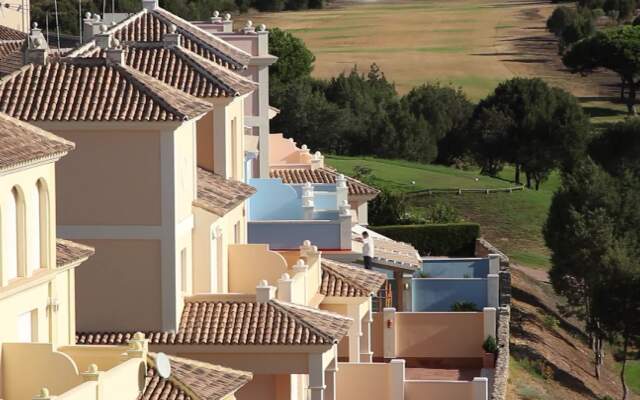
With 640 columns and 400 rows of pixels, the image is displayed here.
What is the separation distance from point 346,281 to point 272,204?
7.63m

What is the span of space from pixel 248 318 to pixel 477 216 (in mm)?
47419

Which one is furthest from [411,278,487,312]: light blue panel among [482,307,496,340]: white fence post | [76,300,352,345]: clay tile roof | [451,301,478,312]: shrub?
[76,300,352,345]: clay tile roof

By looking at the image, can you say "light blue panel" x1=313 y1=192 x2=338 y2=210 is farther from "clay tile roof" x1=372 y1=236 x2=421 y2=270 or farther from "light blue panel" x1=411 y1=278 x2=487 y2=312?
"light blue panel" x1=411 y1=278 x2=487 y2=312

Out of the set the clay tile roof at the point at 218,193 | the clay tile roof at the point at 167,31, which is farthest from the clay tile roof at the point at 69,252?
the clay tile roof at the point at 167,31

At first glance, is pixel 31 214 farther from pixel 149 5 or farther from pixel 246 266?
pixel 149 5

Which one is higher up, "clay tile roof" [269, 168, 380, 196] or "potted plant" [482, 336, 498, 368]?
"clay tile roof" [269, 168, 380, 196]

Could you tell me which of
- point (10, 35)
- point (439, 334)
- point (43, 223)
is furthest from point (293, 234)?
point (43, 223)

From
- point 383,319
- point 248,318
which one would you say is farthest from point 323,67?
point 248,318

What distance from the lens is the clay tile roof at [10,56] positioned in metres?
38.1

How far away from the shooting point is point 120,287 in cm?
2955

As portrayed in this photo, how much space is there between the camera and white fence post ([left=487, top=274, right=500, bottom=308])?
50.8 metres

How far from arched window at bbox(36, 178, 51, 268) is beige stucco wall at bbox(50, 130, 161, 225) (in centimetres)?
447

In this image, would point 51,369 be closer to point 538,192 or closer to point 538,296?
point 538,296

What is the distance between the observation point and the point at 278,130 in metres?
103
